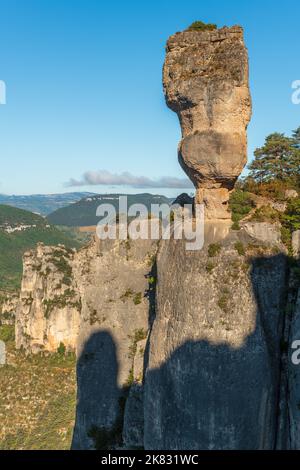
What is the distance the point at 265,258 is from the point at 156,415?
8937 mm

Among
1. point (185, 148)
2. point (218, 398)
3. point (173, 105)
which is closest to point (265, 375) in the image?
point (218, 398)

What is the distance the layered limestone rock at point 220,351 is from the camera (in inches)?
739

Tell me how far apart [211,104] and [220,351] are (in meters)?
11.2

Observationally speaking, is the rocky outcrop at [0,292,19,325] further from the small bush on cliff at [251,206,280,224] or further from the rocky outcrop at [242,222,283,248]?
the rocky outcrop at [242,222,283,248]

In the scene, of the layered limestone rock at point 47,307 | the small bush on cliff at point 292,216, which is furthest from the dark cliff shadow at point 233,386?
the layered limestone rock at point 47,307

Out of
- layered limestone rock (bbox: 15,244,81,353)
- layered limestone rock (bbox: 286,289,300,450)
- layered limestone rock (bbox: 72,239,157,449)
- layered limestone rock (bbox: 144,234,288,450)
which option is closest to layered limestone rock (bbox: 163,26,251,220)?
layered limestone rock (bbox: 144,234,288,450)

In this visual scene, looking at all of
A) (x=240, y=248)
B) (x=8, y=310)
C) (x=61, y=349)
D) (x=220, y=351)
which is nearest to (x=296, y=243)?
(x=240, y=248)

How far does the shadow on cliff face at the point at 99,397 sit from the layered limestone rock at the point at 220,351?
6565mm

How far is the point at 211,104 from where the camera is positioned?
809 inches

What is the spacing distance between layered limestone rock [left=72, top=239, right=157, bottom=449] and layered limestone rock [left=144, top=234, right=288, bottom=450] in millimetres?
6459

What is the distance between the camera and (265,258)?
20.0 meters

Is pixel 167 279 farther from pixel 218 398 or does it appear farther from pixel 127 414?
pixel 127 414

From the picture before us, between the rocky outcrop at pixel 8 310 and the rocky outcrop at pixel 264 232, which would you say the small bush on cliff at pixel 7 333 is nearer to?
the rocky outcrop at pixel 8 310

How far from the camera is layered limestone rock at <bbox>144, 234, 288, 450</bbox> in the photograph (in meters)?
18.8
